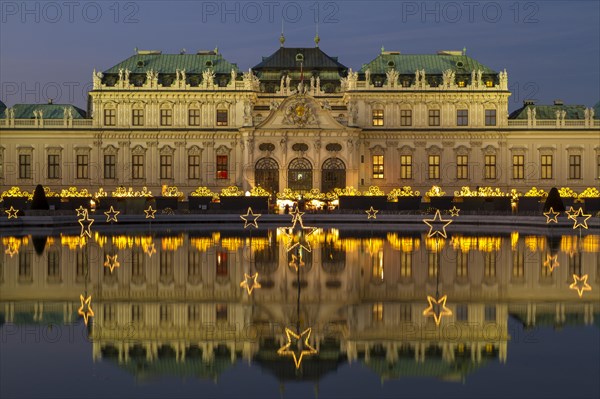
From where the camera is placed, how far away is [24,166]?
8312cm

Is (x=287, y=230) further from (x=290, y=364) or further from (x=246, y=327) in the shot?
(x=290, y=364)

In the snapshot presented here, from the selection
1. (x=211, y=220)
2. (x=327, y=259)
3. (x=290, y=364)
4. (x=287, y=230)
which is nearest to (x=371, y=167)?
(x=211, y=220)

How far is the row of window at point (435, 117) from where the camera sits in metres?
82.4

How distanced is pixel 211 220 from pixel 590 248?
93.1 feet

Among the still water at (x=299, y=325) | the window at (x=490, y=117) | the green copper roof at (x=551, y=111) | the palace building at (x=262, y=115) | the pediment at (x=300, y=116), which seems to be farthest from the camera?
the green copper roof at (x=551, y=111)

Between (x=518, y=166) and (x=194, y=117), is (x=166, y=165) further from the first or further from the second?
(x=518, y=166)

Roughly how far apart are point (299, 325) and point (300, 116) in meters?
62.1

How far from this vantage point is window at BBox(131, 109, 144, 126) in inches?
3248

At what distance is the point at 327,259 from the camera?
1198 inches

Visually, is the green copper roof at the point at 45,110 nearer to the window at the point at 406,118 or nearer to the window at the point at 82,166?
the window at the point at 82,166

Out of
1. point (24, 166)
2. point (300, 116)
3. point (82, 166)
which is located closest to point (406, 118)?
point (300, 116)

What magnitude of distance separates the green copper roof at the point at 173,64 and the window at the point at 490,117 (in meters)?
24.4

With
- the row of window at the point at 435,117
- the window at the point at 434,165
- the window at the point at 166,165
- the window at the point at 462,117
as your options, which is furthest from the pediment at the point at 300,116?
the window at the point at 462,117

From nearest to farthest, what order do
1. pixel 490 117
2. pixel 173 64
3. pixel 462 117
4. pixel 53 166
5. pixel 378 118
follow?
pixel 378 118 → pixel 462 117 → pixel 490 117 → pixel 53 166 → pixel 173 64
